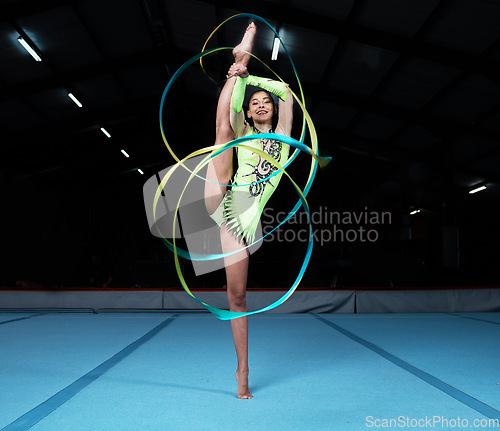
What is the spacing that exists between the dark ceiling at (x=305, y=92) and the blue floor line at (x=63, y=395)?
222 inches

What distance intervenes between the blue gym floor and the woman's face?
1228 millimetres

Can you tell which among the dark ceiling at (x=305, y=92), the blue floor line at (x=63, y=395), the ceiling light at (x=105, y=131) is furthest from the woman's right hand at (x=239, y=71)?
the ceiling light at (x=105, y=131)

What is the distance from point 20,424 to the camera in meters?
1.31

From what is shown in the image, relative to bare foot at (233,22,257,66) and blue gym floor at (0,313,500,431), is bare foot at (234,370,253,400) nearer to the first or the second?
blue gym floor at (0,313,500,431)

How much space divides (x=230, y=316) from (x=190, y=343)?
1.32m

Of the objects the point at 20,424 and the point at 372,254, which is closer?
the point at 20,424

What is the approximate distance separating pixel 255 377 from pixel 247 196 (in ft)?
3.00

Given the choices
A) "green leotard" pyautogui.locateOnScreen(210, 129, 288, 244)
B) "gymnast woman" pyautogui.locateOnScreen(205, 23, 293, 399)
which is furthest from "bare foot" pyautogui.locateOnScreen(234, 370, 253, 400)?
"green leotard" pyautogui.locateOnScreen(210, 129, 288, 244)

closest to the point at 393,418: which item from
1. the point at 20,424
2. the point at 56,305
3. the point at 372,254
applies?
the point at 20,424

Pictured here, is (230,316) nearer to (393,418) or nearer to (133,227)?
(393,418)

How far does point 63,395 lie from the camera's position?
1.61 m

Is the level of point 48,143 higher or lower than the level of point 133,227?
higher

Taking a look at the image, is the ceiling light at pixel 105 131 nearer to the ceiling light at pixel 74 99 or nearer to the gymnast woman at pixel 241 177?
the ceiling light at pixel 74 99

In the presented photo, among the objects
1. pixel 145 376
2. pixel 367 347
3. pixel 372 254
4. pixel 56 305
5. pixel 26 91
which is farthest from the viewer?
pixel 372 254
